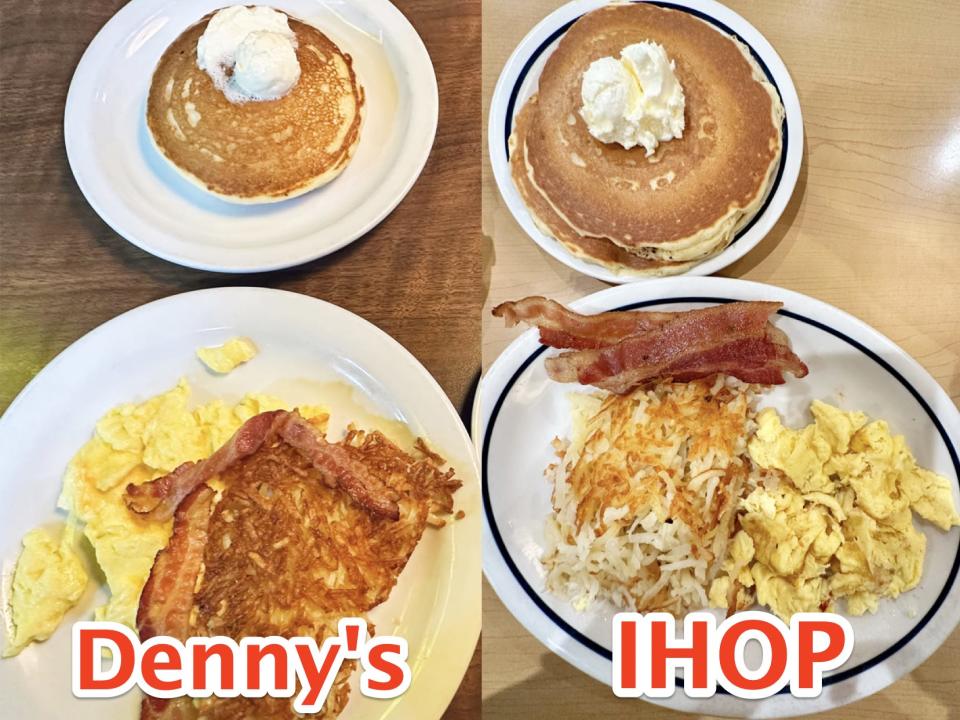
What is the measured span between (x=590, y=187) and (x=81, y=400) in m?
0.63

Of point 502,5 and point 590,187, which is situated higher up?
point 502,5

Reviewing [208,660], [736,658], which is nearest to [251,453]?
[208,660]

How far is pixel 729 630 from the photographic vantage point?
0.74m

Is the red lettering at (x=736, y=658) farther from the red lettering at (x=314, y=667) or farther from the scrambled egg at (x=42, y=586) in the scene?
the scrambled egg at (x=42, y=586)

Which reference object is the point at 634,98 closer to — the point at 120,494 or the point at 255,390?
the point at 255,390

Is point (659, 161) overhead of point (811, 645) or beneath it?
overhead

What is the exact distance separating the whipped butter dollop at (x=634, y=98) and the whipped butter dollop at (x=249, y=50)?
36 cm

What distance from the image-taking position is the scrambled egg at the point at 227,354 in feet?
2.77

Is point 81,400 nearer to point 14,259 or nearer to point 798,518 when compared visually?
point 14,259

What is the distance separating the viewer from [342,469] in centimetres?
83

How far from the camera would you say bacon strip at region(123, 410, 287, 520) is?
82cm

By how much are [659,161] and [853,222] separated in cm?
22

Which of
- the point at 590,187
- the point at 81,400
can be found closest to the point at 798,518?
the point at 590,187

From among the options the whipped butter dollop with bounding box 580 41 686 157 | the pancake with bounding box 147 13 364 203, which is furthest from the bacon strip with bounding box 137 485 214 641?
the whipped butter dollop with bounding box 580 41 686 157
